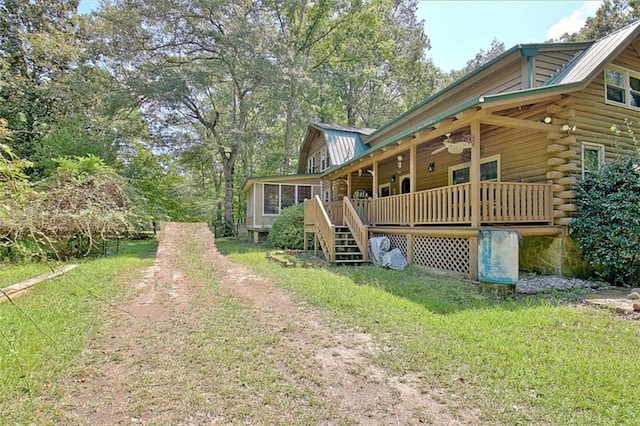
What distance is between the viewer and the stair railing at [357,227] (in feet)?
34.5

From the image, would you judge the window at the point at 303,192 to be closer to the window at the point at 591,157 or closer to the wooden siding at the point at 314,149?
the wooden siding at the point at 314,149

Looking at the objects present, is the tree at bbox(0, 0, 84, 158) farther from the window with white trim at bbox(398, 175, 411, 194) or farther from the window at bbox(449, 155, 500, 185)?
the window at bbox(449, 155, 500, 185)

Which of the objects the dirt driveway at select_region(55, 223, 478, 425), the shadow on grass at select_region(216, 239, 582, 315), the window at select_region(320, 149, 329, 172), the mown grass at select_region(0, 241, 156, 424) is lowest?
the dirt driveway at select_region(55, 223, 478, 425)

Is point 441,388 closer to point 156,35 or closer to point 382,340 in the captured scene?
point 382,340

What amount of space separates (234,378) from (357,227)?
7.90m

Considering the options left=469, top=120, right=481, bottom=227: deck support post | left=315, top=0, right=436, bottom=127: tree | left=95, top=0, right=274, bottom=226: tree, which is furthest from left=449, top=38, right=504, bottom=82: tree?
left=469, top=120, right=481, bottom=227: deck support post

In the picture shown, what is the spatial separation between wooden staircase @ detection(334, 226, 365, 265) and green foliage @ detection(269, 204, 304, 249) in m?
3.66

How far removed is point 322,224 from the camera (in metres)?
11.7

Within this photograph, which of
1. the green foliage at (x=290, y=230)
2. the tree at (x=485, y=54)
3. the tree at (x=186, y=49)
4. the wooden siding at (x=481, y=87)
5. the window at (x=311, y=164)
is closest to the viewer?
the wooden siding at (x=481, y=87)

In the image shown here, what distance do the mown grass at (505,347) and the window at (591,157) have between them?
12.5 ft

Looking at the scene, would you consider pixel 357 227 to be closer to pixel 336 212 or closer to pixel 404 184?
pixel 336 212

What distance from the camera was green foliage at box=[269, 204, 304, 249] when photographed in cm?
1523

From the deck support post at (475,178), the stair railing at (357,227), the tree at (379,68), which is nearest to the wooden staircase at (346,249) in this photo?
the stair railing at (357,227)

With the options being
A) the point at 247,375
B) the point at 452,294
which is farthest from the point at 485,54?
the point at 247,375
